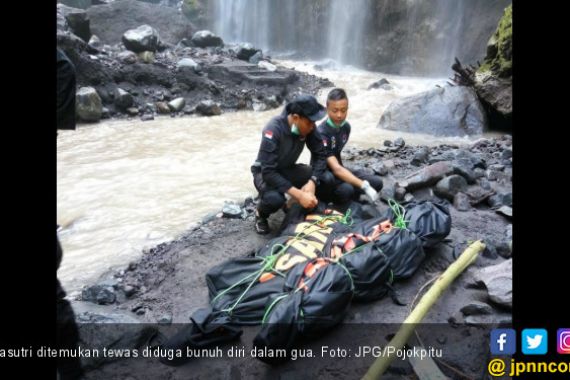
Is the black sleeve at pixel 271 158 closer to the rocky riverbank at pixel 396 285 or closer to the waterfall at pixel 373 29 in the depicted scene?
the rocky riverbank at pixel 396 285

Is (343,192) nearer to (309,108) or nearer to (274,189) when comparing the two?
(274,189)

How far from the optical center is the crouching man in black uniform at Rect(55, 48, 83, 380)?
1.85 meters

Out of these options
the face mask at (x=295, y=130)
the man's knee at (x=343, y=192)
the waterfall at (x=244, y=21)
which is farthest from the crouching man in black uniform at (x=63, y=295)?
the waterfall at (x=244, y=21)

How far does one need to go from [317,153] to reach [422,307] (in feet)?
6.16

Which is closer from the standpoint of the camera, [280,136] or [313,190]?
[280,136]

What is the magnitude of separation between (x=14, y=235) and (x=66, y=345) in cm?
81

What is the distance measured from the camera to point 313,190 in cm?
360

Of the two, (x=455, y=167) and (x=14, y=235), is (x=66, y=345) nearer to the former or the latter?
(x=14, y=235)

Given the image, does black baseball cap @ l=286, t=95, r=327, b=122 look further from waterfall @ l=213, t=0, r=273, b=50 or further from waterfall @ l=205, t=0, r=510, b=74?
waterfall @ l=213, t=0, r=273, b=50

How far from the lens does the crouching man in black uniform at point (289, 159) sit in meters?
3.20

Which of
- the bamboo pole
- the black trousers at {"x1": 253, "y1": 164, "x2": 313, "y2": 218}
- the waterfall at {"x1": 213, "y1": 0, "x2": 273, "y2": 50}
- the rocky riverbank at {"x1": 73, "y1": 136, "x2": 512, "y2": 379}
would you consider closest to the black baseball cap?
the black trousers at {"x1": 253, "y1": 164, "x2": 313, "y2": 218}

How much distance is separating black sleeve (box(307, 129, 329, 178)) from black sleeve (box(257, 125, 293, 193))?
0.44 meters

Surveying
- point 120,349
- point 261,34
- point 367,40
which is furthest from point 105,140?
point 261,34

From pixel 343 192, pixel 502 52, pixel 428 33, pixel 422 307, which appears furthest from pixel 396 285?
pixel 428 33
